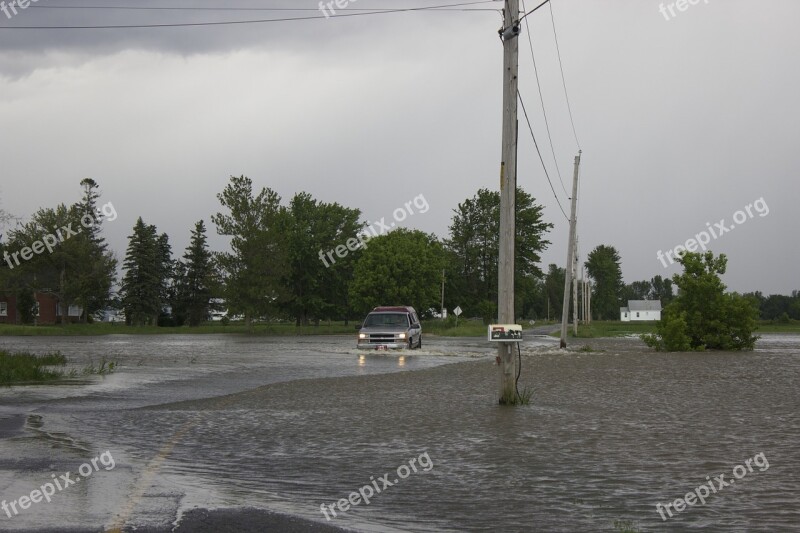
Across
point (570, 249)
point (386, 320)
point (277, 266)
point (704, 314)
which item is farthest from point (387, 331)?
point (277, 266)

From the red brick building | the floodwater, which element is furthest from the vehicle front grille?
the red brick building

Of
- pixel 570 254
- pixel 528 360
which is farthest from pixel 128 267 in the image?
pixel 528 360

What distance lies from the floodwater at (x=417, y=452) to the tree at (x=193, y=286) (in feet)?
328

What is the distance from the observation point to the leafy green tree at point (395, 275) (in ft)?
333

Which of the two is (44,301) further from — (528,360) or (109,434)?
(109,434)

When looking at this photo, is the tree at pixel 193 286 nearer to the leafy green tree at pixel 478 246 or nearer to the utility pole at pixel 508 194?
the leafy green tree at pixel 478 246

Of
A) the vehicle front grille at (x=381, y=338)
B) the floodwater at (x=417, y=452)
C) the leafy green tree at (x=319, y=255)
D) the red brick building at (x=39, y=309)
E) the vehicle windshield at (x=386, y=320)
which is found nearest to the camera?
the floodwater at (x=417, y=452)

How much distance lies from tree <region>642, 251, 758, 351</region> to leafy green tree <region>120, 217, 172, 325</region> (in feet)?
259

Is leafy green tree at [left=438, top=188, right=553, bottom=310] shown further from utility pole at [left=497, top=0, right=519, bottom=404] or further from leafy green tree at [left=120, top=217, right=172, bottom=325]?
utility pole at [left=497, top=0, right=519, bottom=404]

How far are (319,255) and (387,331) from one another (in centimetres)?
7095

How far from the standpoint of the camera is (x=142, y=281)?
109562 mm

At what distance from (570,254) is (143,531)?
137ft

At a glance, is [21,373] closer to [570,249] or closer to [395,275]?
[570,249]

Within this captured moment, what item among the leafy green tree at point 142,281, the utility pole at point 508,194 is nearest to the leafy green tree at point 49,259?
the leafy green tree at point 142,281
